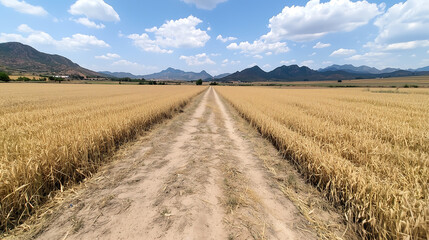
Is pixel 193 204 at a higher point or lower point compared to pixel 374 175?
lower

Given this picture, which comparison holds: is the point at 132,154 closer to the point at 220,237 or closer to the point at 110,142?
the point at 110,142

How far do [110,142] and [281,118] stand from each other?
8495 millimetres

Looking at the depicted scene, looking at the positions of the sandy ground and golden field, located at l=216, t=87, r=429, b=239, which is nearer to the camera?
golden field, located at l=216, t=87, r=429, b=239

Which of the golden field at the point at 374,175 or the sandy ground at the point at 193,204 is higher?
the golden field at the point at 374,175

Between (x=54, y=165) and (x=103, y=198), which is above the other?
(x=54, y=165)

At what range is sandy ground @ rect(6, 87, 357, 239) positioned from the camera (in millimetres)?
2537

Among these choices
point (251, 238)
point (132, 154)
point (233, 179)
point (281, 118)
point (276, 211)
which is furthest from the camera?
point (281, 118)

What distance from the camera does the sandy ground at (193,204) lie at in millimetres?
2537

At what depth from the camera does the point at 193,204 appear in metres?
3.12

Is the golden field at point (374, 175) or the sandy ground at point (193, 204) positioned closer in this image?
the golden field at point (374, 175)

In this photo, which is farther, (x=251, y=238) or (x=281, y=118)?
(x=281, y=118)

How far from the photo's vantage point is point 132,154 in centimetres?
557

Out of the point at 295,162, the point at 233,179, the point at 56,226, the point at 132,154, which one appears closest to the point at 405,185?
the point at 295,162

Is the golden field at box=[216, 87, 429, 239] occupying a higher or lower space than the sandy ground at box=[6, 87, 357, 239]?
higher
